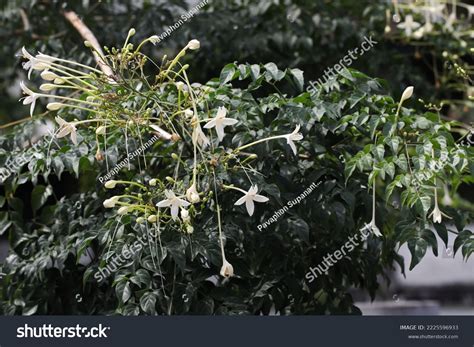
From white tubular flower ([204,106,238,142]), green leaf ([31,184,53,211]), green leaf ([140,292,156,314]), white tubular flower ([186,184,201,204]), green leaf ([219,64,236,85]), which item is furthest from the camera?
green leaf ([31,184,53,211])

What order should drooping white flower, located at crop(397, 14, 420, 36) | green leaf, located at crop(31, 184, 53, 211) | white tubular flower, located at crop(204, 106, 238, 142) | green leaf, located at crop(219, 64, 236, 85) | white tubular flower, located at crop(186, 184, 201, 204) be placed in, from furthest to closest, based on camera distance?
drooping white flower, located at crop(397, 14, 420, 36), green leaf, located at crop(31, 184, 53, 211), green leaf, located at crop(219, 64, 236, 85), white tubular flower, located at crop(204, 106, 238, 142), white tubular flower, located at crop(186, 184, 201, 204)

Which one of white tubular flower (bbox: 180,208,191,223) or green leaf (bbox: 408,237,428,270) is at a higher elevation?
white tubular flower (bbox: 180,208,191,223)

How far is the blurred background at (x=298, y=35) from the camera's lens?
153 inches

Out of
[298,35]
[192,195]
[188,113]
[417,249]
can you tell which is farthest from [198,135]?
[298,35]

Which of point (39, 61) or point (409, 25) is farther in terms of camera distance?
point (409, 25)

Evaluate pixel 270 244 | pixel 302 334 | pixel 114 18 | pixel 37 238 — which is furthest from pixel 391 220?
pixel 114 18

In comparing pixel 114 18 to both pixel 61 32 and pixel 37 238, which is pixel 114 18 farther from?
pixel 37 238

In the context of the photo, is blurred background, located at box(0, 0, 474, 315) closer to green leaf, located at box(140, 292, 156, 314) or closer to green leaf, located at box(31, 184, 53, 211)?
green leaf, located at box(31, 184, 53, 211)

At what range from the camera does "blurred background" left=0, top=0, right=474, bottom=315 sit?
153 inches

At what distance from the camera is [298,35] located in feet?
12.6

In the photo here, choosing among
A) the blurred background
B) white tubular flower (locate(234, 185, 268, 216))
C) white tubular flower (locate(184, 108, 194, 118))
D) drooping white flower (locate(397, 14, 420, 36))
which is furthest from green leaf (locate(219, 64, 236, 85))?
drooping white flower (locate(397, 14, 420, 36))

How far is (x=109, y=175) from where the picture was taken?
2.44m

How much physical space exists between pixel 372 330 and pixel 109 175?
93 cm

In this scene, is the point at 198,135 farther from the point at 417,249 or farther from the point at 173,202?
the point at 417,249
